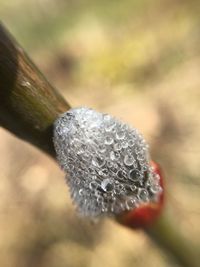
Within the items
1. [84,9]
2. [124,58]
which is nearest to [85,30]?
[84,9]

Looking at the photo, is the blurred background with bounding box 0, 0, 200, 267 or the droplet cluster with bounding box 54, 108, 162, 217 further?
the blurred background with bounding box 0, 0, 200, 267

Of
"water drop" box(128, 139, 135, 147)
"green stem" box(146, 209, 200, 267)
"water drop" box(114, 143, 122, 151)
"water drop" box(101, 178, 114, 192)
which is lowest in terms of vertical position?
"green stem" box(146, 209, 200, 267)

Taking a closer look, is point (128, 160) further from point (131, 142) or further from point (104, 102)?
point (104, 102)

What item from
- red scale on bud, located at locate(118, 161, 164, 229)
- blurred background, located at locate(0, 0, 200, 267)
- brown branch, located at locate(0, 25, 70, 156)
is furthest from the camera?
blurred background, located at locate(0, 0, 200, 267)


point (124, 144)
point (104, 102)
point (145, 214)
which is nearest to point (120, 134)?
point (124, 144)

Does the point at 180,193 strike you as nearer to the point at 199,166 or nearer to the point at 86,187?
the point at 199,166

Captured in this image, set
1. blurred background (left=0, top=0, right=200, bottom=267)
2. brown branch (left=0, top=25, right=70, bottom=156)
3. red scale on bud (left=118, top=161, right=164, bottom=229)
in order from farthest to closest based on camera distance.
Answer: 1. blurred background (left=0, top=0, right=200, bottom=267)
2. red scale on bud (left=118, top=161, right=164, bottom=229)
3. brown branch (left=0, top=25, right=70, bottom=156)

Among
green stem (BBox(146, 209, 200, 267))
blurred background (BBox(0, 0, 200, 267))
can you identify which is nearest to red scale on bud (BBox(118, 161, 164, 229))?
green stem (BBox(146, 209, 200, 267))

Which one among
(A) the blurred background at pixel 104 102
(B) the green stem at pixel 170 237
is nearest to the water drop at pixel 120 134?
(B) the green stem at pixel 170 237

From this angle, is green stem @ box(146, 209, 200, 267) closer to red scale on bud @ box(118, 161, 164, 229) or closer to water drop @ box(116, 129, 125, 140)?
red scale on bud @ box(118, 161, 164, 229)
